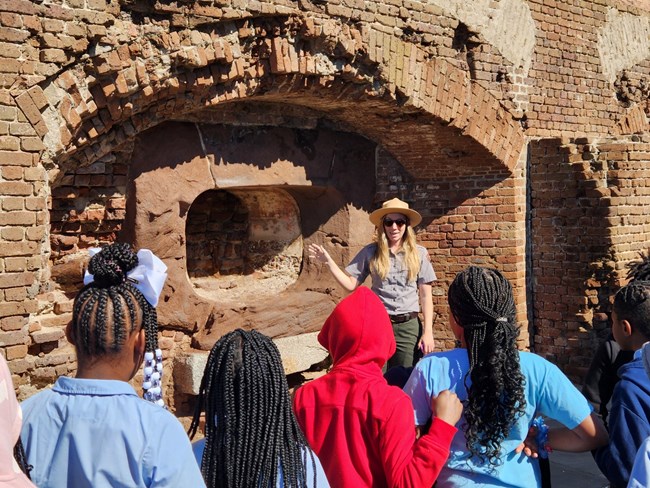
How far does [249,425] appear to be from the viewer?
2193mm

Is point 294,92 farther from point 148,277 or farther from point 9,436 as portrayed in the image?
point 9,436

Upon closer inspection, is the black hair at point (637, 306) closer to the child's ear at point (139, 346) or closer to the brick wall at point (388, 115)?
the child's ear at point (139, 346)

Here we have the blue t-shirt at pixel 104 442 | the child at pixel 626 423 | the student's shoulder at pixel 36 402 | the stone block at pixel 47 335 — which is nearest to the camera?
the blue t-shirt at pixel 104 442

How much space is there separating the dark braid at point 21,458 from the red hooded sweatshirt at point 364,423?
1.04 meters

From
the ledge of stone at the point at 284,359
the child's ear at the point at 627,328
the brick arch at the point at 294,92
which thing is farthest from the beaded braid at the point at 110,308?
the ledge of stone at the point at 284,359

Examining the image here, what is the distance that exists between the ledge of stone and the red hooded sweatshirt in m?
3.29

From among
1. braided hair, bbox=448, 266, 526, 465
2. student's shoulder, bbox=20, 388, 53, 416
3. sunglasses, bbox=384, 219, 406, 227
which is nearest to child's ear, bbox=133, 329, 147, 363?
student's shoulder, bbox=20, 388, 53, 416

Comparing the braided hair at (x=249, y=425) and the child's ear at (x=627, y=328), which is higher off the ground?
the child's ear at (x=627, y=328)

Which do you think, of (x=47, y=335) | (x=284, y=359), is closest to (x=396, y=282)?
(x=284, y=359)

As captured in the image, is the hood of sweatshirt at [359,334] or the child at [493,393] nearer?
the child at [493,393]

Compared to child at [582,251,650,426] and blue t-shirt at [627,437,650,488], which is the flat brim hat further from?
blue t-shirt at [627,437,650,488]

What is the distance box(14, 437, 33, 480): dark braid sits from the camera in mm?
1892

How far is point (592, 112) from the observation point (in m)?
8.43

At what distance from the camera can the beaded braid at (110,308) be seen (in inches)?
81.7
